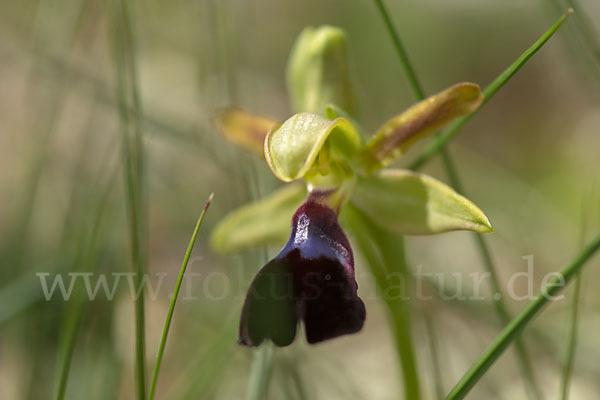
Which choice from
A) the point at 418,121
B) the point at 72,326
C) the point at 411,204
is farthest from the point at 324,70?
the point at 72,326

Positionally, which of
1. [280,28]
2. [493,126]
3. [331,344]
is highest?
[280,28]

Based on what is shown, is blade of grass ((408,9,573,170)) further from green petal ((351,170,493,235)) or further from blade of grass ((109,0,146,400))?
blade of grass ((109,0,146,400))

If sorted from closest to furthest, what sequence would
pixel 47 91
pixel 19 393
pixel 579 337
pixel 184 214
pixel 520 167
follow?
pixel 19 393, pixel 579 337, pixel 184 214, pixel 47 91, pixel 520 167

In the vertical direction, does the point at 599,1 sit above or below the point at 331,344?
above

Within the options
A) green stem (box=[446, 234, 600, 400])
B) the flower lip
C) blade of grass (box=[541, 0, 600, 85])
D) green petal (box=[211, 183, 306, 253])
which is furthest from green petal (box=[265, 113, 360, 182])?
blade of grass (box=[541, 0, 600, 85])

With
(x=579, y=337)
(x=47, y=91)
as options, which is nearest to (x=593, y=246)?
(x=579, y=337)

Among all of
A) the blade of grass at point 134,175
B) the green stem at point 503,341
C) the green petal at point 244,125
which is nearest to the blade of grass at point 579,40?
the green stem at point 503,341

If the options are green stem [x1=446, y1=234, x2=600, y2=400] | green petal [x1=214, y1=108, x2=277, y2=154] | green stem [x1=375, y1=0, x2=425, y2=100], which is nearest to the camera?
green stem [x1=446, y1=234, x2=600, y2=400]

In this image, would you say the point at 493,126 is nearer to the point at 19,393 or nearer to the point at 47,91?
the point at 47,91

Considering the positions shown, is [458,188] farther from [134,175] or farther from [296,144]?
[134,175]
